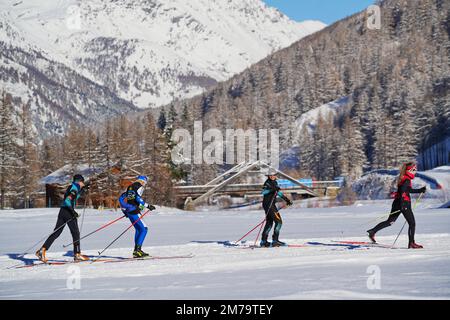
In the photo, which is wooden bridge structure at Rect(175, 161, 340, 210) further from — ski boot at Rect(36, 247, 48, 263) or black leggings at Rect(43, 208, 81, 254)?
ski boot at Rect(36, 247, 48, 263)

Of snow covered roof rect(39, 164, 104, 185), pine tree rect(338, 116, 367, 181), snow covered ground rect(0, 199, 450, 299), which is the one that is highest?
pine tree rect(338, 116, 367, 181)

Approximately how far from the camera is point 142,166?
45312mm

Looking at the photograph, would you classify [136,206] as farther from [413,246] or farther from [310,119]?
[310,119]

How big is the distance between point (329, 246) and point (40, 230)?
434 inches

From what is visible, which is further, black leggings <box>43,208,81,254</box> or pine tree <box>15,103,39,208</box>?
pine tree <box>15,103,39,208</box>

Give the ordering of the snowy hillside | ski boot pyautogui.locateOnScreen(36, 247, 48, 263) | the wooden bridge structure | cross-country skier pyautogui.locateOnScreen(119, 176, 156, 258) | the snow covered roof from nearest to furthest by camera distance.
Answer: ski boot pyautogui.locateOnScreen(36, 247, 48, 263)
cross-country skier pyautogui.locateOnScreen(119, 176, 156, 258)
the snow covered roof
the wooden bridge structure
the snowy hillside

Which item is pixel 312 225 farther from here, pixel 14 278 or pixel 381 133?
pixel 381 133

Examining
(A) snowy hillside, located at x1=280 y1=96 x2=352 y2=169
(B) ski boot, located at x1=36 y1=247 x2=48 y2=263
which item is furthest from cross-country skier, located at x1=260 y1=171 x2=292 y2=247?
(A) snowy hillside, located at x1=280 y1=96 x2=352 y2=169

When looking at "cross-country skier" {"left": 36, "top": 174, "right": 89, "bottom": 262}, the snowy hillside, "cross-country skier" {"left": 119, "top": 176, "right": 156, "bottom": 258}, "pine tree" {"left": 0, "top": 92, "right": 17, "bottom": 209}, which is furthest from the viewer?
the snowy hillside

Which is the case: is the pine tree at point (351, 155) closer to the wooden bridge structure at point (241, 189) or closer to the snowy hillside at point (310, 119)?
the wooden bridge structure at point (241, 189)

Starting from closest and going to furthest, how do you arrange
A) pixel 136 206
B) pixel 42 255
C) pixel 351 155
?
pixel 42 255 → pixel 136 206 → pixel 351 155

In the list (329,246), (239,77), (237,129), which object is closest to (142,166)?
(329,246)

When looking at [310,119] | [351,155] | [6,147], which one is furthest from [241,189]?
[310,119]

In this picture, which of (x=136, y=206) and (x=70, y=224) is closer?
(x=70, y=224)
